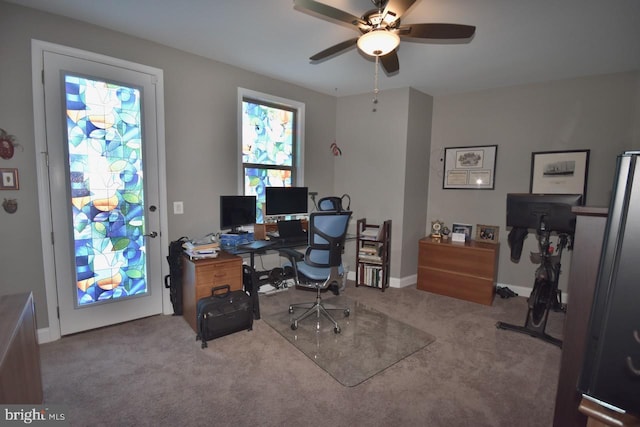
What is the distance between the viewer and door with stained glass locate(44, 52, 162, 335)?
2414 mm

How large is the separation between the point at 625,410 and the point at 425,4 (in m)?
2.30

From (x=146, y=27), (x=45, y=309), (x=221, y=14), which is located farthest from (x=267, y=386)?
(x=146, y=27)

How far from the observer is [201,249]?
2738mm

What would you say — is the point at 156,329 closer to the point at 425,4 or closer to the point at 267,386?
the point at 267,386

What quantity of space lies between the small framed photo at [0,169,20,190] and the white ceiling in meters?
1.22

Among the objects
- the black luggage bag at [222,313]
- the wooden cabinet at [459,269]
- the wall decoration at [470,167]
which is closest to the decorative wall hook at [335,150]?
the wall decoration at [470,167]

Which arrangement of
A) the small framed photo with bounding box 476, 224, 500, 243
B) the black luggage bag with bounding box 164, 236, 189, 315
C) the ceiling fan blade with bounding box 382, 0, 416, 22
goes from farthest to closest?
the small framed photo with bounding box 476, 224, 500, 243 → the black luggage bag with bounding box 164, 236, 189, 315 → the ceiling fan blade with bounding box 382, 0, 416, 22

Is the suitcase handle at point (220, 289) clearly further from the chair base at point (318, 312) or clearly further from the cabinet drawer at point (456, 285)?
the cabinet drawer at point (456, 285)

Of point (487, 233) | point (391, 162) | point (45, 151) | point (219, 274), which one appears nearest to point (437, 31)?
point (391, 162)

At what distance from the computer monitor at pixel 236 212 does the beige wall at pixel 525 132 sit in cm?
258

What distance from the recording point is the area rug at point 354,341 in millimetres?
2217

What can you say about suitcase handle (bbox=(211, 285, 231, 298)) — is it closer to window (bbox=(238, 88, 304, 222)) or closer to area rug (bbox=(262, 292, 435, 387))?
area rug (bbox=(262, 292, 435, 387))

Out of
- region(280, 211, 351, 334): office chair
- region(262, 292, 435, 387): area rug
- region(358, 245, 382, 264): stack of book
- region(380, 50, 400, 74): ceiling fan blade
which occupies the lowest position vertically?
region(262, 292, 435, 387): area rug

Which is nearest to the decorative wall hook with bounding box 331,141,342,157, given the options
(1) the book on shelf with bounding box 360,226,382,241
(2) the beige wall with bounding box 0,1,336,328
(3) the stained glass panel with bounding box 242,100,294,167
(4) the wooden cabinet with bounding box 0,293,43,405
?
(2) the beige wall with bounding box 0,1,336,328
